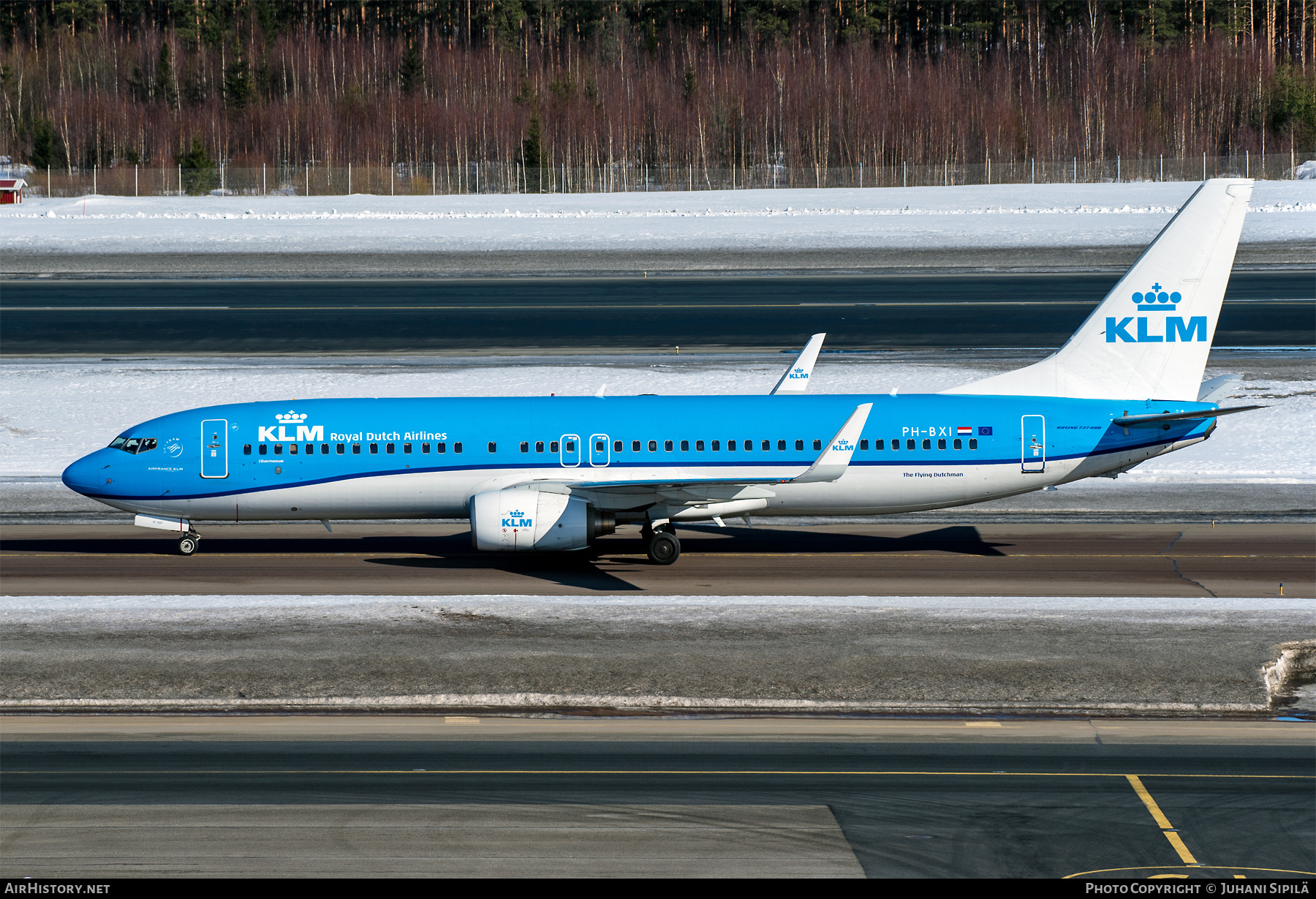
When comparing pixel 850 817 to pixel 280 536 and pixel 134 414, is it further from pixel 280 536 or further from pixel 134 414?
pixel 134 414

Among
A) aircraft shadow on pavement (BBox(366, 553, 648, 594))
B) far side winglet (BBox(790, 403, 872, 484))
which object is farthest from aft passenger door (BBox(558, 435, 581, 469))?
far side winglet (BBox(790, 403, 872, 484))

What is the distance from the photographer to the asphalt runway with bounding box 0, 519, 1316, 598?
29703mm

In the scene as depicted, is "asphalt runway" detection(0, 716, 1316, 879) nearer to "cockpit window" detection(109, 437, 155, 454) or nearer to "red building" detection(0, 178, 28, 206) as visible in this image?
"cockpit window" detection(109, 437, 155, 454)

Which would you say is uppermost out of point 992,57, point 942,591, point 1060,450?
point 992,57

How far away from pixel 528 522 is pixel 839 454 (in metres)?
7.17

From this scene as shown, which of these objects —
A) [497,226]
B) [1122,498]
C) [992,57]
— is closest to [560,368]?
[1122,498]

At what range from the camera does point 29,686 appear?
21.7 m

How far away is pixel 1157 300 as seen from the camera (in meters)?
33.2

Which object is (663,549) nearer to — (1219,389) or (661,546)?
(661,546)

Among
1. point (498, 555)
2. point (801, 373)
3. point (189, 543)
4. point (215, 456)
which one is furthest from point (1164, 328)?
point (189, 543)

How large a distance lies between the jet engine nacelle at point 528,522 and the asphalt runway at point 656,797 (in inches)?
408

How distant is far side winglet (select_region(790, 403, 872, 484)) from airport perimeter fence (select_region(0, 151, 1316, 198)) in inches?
3988
